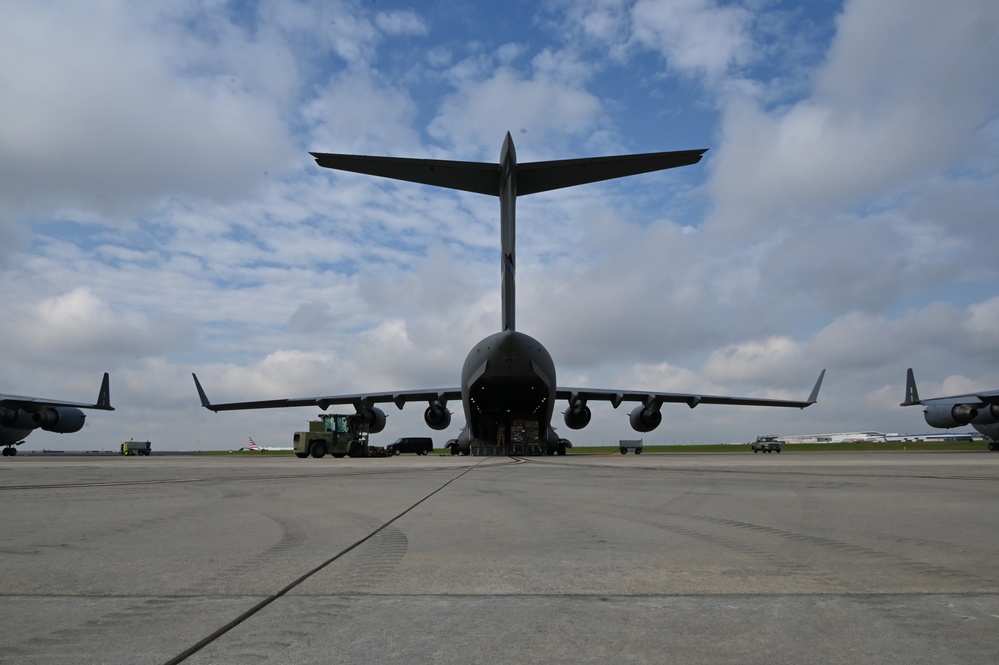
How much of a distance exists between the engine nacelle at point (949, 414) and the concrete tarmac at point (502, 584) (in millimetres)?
34483

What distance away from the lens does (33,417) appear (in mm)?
41000

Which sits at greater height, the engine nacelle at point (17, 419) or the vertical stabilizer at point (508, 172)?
the vertical stabilizer at point (508, 172)

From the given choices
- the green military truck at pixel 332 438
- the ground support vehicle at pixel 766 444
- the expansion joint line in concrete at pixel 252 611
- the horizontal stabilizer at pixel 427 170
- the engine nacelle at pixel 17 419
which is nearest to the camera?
the expansion joint line in concrete at pixel 252 611

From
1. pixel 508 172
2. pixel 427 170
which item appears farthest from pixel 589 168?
pixel 427 170

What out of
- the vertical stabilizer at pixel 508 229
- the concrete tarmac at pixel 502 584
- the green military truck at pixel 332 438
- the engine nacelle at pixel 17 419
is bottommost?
the concrete tarmac at pixel 502 584

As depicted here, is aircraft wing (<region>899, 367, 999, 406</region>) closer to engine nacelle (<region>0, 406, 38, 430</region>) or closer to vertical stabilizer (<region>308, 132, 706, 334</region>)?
vertical stabilizer (<region>308, 132, 706, 334</region>)

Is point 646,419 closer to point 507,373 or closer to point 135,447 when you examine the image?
point 507,373

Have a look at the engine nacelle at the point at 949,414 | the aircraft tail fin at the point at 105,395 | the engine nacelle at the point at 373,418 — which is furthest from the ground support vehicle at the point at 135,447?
the engine nacelle at the point at 949,414

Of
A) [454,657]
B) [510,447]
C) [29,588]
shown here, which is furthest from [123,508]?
[510,447]

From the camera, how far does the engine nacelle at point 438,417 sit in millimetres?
36156

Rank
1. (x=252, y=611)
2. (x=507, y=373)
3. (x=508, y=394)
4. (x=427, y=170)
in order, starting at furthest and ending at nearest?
(x=508, y=394) → (x=507, y=373) → (x=427, y=170) → (x=252, y=611)

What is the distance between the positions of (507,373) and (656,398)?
11.5m

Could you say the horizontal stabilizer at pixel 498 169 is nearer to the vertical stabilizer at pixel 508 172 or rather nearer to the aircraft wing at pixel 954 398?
the vertical stabilizer at pixel 508 172

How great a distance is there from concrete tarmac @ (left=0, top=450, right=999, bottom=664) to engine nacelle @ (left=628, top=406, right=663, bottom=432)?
90.0 feet
